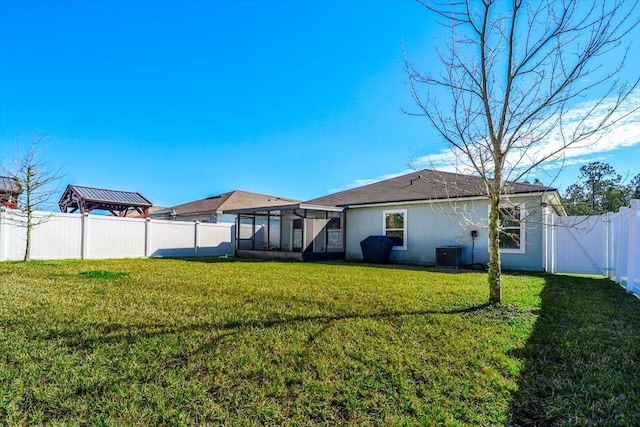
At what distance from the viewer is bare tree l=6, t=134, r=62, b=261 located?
446 inches

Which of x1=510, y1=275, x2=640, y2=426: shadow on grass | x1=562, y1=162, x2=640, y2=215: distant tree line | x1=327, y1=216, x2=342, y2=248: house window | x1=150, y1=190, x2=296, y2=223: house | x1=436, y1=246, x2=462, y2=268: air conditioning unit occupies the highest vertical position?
x1=562, y1=162, x2=640, y2=215: distant tree line

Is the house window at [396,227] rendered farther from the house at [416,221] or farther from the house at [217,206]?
the house at [217,206]

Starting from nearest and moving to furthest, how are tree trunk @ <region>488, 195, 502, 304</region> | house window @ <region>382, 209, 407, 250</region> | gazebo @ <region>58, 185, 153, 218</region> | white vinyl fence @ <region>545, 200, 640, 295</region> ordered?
1. tree trunk @ <region>488, 195, 502, 304</region>
2. white vinyl fence @ <region>545, 200, 640, 295</region>
3. house window @ <region>382, 209, 407, 250</region>
4. gazebo @ <region>58, 185, 153, 218</region>

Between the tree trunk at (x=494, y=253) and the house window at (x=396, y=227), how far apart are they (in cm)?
796

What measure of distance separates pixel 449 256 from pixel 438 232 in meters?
1.31

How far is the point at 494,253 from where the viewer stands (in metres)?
5.35

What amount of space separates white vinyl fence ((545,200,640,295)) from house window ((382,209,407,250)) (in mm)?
4657

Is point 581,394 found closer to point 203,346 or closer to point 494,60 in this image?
point 203,346

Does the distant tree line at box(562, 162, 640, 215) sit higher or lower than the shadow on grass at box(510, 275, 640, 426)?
higher

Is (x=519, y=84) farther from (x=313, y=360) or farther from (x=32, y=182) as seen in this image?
(x=32, y=182)

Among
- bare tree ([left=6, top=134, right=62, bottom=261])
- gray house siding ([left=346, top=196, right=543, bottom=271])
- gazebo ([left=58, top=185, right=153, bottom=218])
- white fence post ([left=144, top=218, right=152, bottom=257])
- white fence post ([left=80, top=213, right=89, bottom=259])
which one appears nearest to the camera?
gray house siding ([left=346, top=196, right=543, bottom=271])

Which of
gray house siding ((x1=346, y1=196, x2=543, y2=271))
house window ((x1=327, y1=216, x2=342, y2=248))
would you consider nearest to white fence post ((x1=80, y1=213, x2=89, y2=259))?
house window ((x1=327, y1=216, x2=342, y2=248))

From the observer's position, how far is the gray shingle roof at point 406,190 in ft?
39.5

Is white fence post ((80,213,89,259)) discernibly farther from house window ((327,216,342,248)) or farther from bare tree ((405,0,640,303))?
bare tree ((405,0,640,303))
